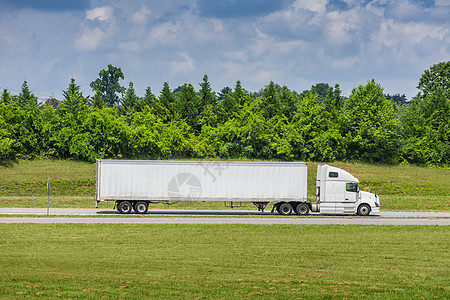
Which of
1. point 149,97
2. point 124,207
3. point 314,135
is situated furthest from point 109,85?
point 124,207

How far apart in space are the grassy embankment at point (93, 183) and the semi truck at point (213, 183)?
11.8 m

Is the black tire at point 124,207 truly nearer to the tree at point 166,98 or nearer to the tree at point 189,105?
the tree at point 189,105

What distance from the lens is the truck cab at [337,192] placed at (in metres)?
36.9

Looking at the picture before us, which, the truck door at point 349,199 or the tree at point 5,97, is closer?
the truck door at point 349,199

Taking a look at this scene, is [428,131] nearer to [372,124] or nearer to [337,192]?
[372,124]

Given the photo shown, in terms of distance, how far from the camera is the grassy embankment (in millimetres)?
52281

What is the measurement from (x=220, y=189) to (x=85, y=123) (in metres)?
45.4

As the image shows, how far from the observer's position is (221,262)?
56.3 ft

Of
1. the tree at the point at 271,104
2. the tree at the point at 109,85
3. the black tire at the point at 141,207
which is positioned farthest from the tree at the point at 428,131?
the tree at the point at 109,85

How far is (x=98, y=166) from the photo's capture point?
36312 mm

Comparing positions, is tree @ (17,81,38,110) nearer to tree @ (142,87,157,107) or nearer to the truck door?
tree @ (142,87,157,107)

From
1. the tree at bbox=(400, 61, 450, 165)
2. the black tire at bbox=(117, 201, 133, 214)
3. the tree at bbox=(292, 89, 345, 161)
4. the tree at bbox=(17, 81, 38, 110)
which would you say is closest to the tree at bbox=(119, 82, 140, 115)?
the tree at bbox=(17, 81, 38, 110)

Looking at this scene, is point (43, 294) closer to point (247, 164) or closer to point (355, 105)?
point (247, 164)

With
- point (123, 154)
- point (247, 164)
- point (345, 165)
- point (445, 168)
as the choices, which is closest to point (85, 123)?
point (123, 154)
